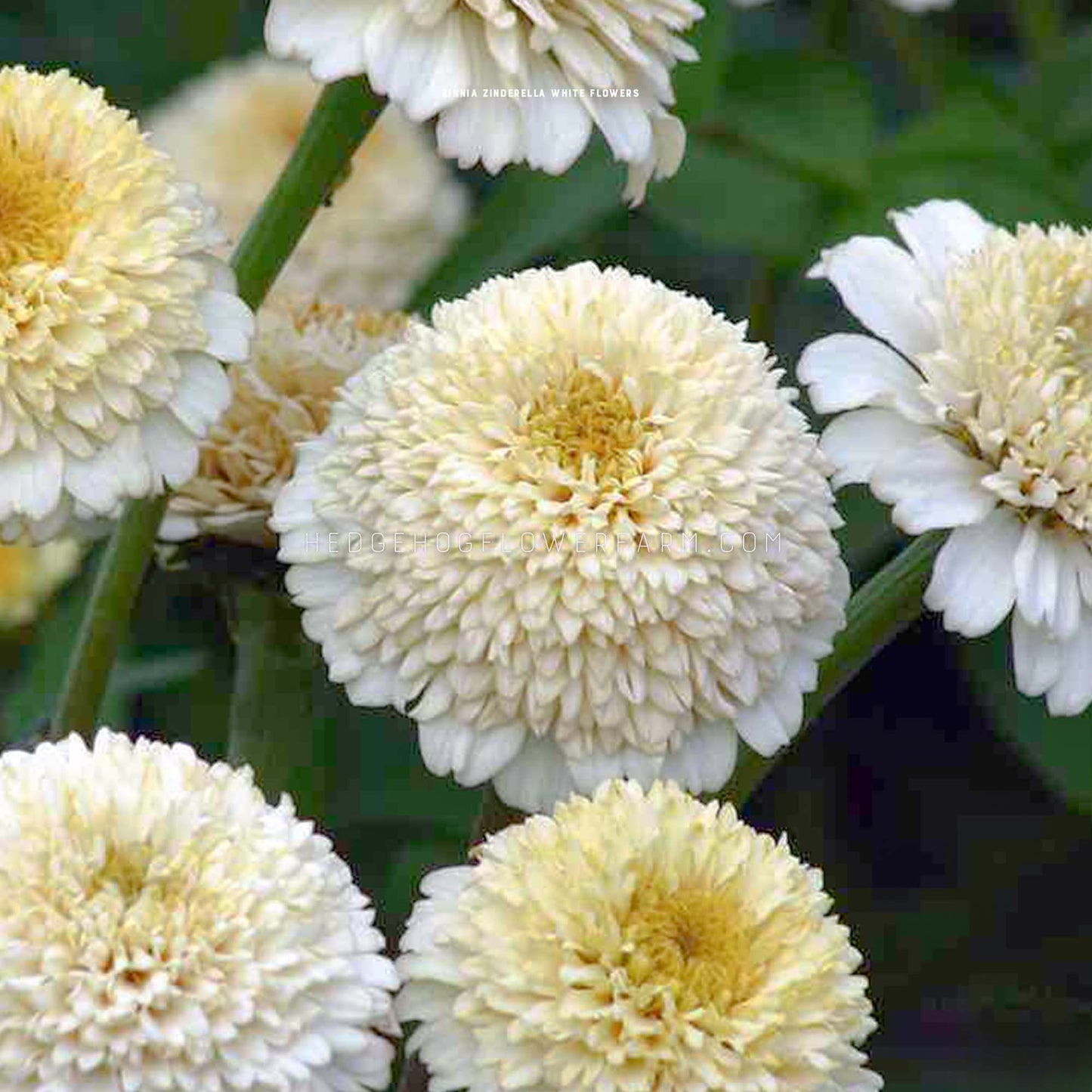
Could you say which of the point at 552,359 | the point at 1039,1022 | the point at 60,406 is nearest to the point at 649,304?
the point at 552,359

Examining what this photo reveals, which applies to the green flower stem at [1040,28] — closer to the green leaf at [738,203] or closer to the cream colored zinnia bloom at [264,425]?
the green leaf at [738,203]

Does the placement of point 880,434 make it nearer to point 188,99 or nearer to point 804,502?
point 804,502

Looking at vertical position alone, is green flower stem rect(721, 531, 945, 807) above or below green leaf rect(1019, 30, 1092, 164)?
above

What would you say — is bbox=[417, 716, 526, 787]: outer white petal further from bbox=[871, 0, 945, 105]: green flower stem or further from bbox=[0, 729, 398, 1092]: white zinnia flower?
bbox=[871, 0, 945, 105]: green flower stem

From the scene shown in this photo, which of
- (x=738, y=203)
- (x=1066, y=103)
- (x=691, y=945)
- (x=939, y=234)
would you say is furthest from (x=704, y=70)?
(x=691, y=945)

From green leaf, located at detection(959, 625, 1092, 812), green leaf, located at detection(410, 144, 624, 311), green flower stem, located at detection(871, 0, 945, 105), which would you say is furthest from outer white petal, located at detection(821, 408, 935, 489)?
green flower stem, located at detection(871, 0, 945, 105)

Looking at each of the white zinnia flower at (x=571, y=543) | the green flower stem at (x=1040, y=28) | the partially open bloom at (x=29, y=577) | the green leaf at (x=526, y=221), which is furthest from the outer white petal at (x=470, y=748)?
the green flower stem at (x=1040, y=28)
